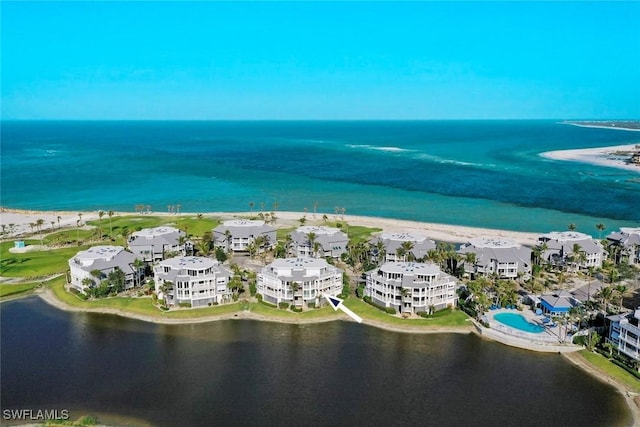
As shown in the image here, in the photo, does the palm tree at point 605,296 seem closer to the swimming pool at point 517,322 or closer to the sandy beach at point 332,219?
the swimming pool at point 517,322

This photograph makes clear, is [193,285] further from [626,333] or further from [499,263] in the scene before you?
[626,333]

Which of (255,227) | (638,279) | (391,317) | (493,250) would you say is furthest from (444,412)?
(255,227)

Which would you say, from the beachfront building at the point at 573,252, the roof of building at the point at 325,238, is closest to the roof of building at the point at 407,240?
the roof of building at the point at 325,238

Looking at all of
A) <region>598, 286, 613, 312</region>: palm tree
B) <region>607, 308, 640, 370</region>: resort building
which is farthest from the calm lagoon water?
<region>598, 286, 613, 312</region>: palm tree

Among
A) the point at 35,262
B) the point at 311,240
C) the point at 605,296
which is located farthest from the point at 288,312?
the point at 35,262

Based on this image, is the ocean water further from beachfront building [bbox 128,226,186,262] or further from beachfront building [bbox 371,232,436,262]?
beachfront building [bbox 128,226,186,262]

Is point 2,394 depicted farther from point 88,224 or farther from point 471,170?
point 471,170
